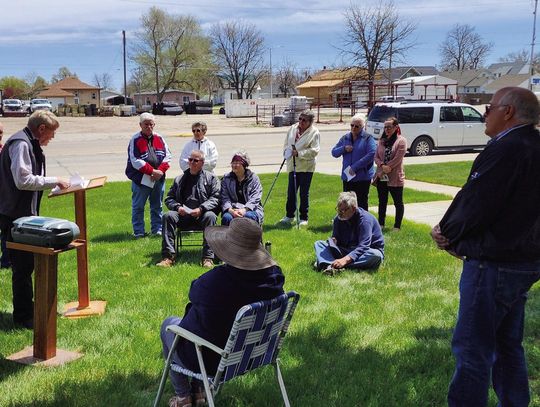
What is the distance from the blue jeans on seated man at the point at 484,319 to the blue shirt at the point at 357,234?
11.6 feet

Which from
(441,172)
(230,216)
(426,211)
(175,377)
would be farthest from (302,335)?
(441,172)

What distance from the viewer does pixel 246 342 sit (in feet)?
10.4

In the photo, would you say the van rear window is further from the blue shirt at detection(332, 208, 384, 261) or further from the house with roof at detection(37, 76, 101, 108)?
the house with roof at detection(37, 76, 101, 108)

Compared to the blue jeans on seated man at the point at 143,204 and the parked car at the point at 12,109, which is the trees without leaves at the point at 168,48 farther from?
the blue jeans on seated man at the point at 143,204

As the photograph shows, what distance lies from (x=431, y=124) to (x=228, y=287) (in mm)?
18466

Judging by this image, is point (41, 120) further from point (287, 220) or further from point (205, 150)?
point (287, 220)

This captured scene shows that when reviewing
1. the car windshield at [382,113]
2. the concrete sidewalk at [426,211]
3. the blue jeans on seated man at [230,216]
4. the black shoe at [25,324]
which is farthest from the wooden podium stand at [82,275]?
the car windshield at [382,113]

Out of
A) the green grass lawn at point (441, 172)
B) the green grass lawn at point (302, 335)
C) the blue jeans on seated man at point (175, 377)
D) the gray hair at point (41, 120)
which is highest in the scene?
the gray hair at point (41, 120)

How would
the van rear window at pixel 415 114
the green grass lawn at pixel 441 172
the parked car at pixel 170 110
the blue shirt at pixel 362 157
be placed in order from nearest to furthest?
the blue shirt at pixel 362 157 → the green grass lawn at pixel 441 172 → the van rear window at pixel 415 114 → the parked car at pixel 170 110

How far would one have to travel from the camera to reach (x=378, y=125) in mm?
19812

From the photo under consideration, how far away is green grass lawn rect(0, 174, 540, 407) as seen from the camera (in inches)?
151

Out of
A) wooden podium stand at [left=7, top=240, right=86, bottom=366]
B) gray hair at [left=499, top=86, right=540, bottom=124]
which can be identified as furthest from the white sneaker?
gray hair at [left=499, top=86, right=540, bottom=124]

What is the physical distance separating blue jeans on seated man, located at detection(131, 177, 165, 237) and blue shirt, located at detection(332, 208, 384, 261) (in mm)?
2962

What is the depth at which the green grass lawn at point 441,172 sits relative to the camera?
1421 cm
